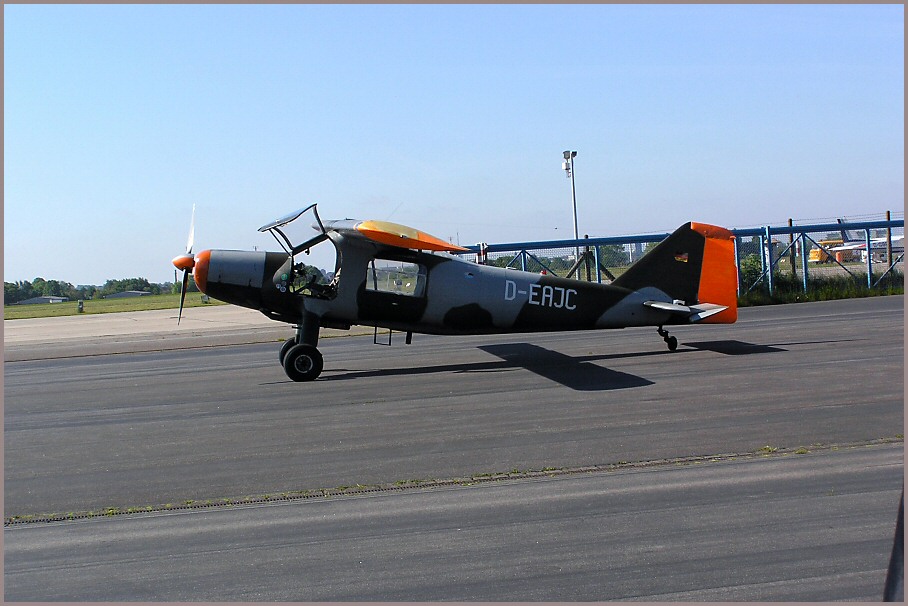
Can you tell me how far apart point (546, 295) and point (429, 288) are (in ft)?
7.29

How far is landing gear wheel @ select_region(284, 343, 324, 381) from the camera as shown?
1395cm

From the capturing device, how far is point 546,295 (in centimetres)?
1541

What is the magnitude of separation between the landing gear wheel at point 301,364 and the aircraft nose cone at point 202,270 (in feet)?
6.57

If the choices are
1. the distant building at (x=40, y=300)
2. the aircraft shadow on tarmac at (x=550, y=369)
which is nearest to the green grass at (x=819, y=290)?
the aircraft shadow on tarmac at (x=550, y=369)

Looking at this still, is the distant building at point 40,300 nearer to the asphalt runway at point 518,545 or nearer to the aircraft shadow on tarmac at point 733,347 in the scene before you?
the aircraft shadow on tarmac at point 733,347

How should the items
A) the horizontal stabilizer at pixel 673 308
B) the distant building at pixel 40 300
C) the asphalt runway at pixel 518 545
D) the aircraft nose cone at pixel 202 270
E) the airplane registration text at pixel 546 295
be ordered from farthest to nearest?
1. the distant building at pixel 40 300
2. the horizontal stabilizer at pixel 673 308
3. the airplane registration text at pixel 546 295
4. the aircraft nose cone at pixel 202 270
5. the asphalt runway at pixel 518 545

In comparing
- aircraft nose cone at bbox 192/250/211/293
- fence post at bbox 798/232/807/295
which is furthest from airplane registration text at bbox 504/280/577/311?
fence post at bbox 798/232/807/295

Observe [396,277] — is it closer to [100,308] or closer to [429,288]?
[429,288]

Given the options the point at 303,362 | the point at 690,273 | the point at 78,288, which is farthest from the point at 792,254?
the point at 78,288

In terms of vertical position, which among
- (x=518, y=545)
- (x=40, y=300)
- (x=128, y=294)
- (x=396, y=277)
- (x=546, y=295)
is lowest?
(x=518, y=545)

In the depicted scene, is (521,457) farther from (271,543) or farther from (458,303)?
(458,303)

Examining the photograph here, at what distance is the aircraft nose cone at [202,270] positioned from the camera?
47.2ft

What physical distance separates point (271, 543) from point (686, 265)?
1195 centimetres

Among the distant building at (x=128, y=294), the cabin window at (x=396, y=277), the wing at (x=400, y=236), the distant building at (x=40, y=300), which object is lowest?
the cabin window at (x=396, y=277)
